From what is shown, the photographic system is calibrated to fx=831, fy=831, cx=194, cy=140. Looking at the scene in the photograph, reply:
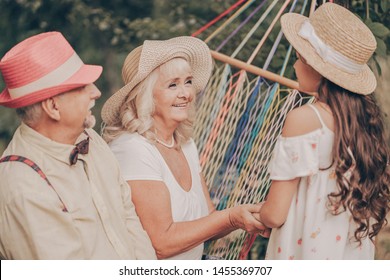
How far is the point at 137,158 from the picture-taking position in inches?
131

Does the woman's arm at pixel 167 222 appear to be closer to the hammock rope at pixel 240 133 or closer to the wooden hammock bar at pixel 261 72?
the hammock rope at pixel 240 133

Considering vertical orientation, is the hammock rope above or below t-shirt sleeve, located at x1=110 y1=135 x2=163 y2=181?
below

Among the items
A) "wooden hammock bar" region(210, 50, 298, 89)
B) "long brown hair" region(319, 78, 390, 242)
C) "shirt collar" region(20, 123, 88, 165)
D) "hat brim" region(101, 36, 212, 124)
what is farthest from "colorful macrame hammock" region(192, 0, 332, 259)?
"shirt collar" region(20, 123, 88, 165)

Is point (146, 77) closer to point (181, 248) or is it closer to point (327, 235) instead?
point (181, 248)

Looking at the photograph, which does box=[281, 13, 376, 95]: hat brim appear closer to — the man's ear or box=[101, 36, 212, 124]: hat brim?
box=[101, 36, 212, 124]: hat brim

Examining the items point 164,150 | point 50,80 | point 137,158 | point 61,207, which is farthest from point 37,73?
point 164,150

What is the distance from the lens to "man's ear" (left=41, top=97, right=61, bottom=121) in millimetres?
2801

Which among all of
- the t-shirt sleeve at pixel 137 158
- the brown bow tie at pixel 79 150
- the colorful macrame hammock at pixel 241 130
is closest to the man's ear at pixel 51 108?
the brown bow tie at pixel 79 150

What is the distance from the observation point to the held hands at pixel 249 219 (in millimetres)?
3201

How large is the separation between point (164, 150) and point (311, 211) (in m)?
0.79

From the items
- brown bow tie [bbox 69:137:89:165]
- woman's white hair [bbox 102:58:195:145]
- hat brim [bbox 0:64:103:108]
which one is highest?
hat brim [bbox 0:64:103:108]

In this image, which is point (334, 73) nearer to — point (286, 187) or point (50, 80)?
point (286, 187)

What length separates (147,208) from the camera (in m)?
3.28

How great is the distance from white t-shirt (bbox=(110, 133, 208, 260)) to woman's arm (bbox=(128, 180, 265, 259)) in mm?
42
